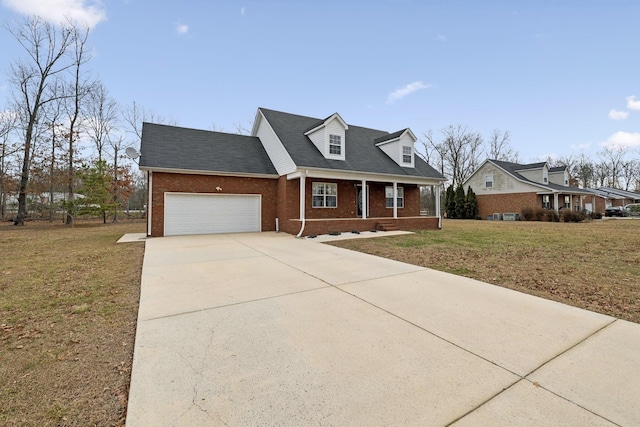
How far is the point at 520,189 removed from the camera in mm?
28234

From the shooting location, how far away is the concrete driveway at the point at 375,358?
1.97 m

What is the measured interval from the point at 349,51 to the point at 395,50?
2645mm

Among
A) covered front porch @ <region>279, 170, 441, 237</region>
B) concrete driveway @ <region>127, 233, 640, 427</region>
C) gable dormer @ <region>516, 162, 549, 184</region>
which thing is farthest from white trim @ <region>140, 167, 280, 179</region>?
gable dormer @ <region>516, 162, 549, 184</region>

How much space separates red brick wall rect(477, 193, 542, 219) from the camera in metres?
27.3

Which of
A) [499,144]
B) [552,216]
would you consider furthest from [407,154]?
[499,144]

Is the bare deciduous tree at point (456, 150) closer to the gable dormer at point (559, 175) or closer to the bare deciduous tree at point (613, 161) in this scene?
the gable dormer at point (559, 175)

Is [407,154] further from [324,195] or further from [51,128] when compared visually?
[51,128]

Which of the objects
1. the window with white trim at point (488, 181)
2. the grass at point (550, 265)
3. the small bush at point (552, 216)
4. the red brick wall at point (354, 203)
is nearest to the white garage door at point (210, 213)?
the red brick wall at point (354, 203)

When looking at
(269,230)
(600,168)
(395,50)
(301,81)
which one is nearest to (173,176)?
(269,230)

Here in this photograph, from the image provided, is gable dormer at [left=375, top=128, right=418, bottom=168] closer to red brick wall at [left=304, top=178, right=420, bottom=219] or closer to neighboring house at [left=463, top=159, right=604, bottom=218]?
red brick wall at [left=304, top=178, right=420, bottom=219]

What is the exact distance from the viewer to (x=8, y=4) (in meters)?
13.0

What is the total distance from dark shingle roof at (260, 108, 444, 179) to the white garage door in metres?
3.46

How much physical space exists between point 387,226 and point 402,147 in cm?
581

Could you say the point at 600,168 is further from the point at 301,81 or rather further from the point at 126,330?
the point at 126,330
